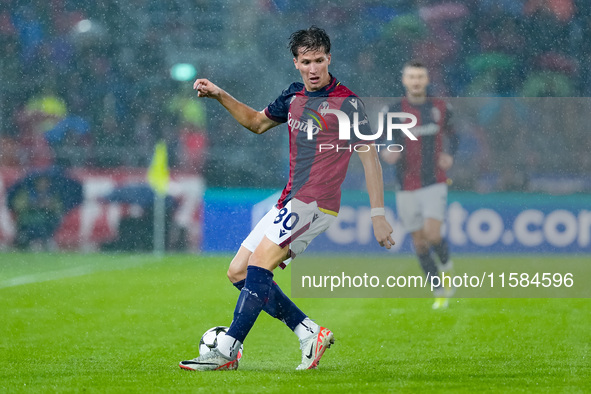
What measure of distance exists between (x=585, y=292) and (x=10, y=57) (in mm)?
10343

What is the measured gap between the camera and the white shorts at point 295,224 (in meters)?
4.15

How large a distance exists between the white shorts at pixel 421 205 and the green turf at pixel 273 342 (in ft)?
1.96

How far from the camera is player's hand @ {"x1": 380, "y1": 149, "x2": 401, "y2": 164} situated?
27.7 feet

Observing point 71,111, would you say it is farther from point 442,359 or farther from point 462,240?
point 442,359

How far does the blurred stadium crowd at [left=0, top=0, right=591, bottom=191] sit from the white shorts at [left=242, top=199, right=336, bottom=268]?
912 cm

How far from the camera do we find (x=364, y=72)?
49.6 feet

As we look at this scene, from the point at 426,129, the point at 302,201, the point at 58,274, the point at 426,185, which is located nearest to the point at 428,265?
the point at 426,185

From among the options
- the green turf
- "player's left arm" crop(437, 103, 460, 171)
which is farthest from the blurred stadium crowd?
"player's left arm" crop(437, 103, 460, 171)

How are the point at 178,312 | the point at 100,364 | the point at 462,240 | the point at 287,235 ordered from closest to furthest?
the point at 287,235
the point at 100,364
the point at 178,312
the point at 462,240

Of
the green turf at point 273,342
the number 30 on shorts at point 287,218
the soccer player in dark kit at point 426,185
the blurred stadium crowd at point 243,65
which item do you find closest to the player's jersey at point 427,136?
the soccer player in dark kit at point 426,185

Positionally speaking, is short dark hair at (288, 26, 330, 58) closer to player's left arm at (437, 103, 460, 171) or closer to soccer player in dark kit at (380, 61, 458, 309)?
soccer player in dark kit at (380, 61, 458, 309)

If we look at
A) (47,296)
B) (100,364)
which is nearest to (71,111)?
(47,296)

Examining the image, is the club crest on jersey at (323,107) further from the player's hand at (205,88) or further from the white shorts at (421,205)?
the white shorts at (421,205)

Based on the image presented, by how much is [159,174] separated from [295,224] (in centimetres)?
850
